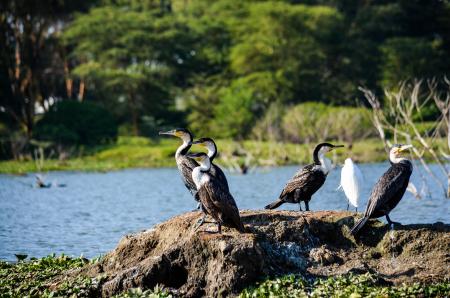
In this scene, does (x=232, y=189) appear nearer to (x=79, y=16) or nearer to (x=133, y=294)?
(x=133, y=294)

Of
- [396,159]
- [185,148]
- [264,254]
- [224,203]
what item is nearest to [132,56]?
[185,148]

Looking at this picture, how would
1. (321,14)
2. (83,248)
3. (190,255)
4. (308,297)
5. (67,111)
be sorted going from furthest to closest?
(321,14)
(67,111)
(83,248)
(190,255)
(308,297)

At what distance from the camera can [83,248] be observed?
17203 millimetres

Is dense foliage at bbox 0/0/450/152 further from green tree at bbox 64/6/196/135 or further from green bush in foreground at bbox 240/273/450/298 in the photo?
green bush in foreground at bbox 240/273/450/298

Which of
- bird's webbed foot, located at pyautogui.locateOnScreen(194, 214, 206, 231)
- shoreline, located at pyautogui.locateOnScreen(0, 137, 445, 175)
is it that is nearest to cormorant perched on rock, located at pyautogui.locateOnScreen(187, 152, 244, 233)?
bird's webbed foot, located at pyautogui.locateOnScreen(194, 214, 206, 231)

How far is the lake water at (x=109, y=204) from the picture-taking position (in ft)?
62.3

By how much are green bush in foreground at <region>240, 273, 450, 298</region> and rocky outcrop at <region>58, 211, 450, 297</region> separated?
0.94ft

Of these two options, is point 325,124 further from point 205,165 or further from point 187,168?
point 205,165

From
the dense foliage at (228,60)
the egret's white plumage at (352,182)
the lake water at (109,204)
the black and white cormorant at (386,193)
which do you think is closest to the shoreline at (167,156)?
the lake water at (109,204)

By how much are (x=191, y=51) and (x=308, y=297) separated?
59.7 meters

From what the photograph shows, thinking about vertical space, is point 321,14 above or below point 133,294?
above

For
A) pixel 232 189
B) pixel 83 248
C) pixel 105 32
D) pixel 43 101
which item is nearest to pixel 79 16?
pixel 105 32

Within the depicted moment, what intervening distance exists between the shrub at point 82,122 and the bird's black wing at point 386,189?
44.8 metres

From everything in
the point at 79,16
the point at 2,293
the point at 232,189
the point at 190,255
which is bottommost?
the point at 232,189
